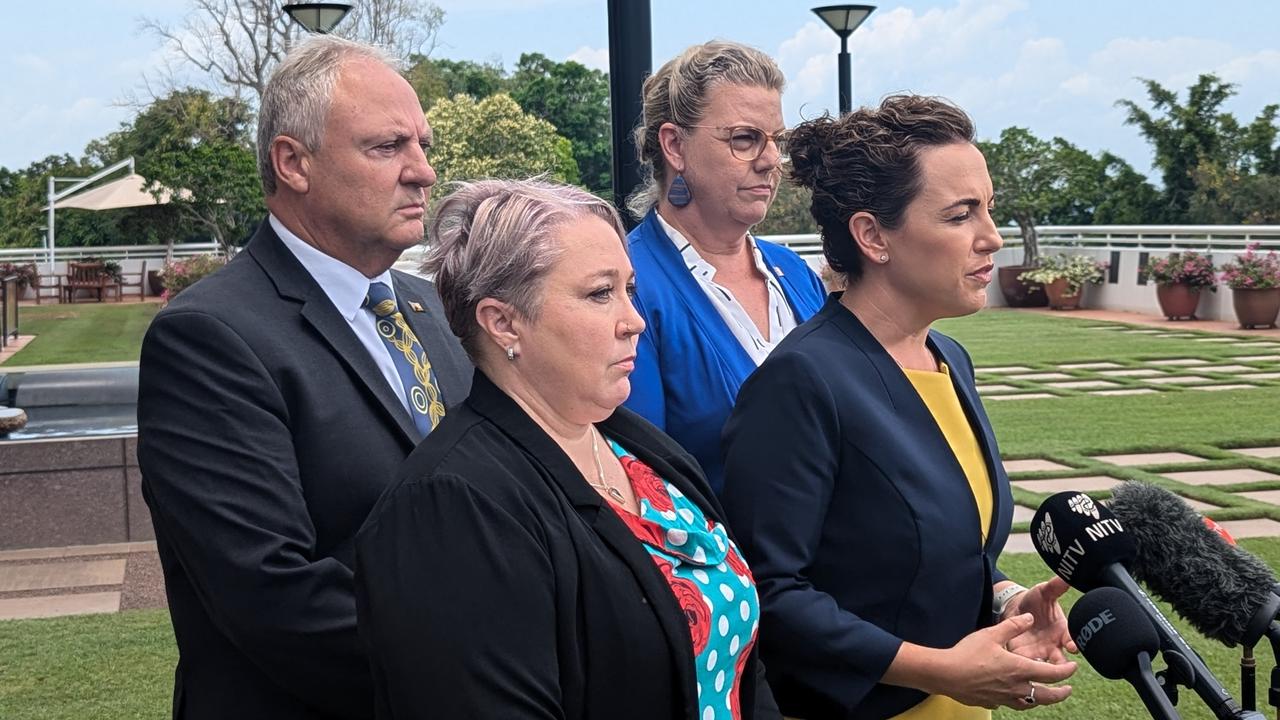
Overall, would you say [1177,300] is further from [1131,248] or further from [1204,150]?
[1204,150]

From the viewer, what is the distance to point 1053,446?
10125 millimetres

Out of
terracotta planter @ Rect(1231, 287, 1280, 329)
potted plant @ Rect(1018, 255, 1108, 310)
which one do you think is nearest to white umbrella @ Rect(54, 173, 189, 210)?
potted plant @ Rect(1018, 255, 1108, 310)

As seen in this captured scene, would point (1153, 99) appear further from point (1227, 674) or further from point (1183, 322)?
point (1227, 674)

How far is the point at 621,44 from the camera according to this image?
3994mm

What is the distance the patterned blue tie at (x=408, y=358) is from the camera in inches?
91.3

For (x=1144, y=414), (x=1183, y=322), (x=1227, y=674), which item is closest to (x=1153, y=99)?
(x=1183, y=322)

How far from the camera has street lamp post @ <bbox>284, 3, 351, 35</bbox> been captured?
12.5m

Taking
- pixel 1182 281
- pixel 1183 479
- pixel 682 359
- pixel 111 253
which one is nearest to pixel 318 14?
pixel 1183 479

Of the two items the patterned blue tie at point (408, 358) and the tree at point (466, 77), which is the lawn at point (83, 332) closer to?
the patterned blue tie at point (408, 358)

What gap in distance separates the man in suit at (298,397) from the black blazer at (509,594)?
36 cm

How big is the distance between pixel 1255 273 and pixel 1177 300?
2.08 meters

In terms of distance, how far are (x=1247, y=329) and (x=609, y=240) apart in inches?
776

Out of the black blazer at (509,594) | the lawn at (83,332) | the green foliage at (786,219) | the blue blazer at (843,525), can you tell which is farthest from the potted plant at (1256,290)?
the black blazer at (509,594)

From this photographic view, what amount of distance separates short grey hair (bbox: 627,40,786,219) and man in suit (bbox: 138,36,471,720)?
739mm
